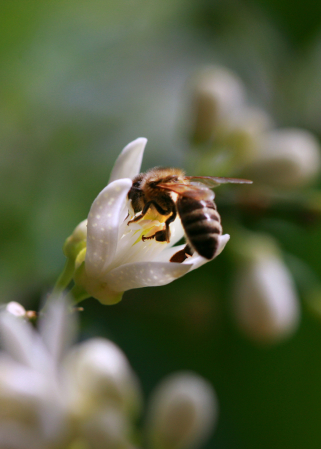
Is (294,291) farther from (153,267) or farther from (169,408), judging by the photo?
(153,267)

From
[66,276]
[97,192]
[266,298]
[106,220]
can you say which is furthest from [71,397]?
[97,192]

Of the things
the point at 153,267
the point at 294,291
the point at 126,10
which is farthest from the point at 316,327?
the point at 126,10

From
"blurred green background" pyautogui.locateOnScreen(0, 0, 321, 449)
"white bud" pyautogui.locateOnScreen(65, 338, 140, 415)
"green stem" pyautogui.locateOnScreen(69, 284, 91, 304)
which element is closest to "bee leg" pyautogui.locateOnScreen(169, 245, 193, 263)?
"green stem" pyautogui.locateOnScreen(69, 284, 91, 304)

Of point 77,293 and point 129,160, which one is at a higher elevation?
point 129,160

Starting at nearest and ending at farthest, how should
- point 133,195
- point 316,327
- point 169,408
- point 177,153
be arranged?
1. point 133,195
2. point 169,408
3. point 316,327
4. point 177,153

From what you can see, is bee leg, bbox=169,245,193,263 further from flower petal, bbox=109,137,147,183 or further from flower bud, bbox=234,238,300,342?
flower bud, bbox=234,238,300,342

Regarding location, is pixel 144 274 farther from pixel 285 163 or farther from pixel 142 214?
pixel 285 163
